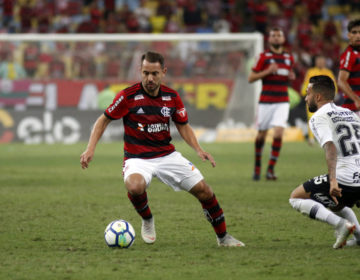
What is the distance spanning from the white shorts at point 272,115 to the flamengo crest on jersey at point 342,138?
18.7ft

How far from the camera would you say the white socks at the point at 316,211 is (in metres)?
5.59

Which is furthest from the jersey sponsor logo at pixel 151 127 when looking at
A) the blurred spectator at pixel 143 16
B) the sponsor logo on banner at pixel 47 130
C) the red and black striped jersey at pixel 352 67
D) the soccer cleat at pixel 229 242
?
the blurred spectator at pixel 143 16

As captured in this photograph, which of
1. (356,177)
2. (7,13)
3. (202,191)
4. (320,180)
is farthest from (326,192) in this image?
(7,13)

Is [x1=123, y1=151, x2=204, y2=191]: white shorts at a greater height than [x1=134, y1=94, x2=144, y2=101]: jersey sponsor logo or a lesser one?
lesser

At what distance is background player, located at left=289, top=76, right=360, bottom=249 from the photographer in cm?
555

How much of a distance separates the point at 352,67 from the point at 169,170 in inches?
154

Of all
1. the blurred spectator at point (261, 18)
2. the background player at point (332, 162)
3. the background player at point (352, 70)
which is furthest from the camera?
the blurred spectator at point (261, 18)

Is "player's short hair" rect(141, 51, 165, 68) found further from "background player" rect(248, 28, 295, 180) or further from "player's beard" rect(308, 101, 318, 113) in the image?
"background player" rect(248, 28, 295, 180)

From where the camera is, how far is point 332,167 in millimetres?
5465

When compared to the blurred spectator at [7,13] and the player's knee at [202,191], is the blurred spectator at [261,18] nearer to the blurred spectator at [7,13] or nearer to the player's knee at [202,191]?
the blurred spectator at [7,13]

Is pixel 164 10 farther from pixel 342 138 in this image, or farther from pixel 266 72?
pixel 342 138

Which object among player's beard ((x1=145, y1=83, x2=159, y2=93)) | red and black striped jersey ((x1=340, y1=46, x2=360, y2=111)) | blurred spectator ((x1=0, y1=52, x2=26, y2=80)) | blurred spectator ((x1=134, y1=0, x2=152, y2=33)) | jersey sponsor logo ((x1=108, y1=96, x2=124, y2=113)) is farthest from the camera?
blurred spectator ((x1=134, y1=0, x2=152, y2=33))

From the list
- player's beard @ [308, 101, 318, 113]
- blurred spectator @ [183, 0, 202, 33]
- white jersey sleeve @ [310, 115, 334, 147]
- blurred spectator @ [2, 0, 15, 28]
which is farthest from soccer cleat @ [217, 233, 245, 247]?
blurred spectator @ [2, 0, 15, 28]

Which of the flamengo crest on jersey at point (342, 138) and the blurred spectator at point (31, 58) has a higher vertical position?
the flamengo crest on jersey at point (342, 138)
